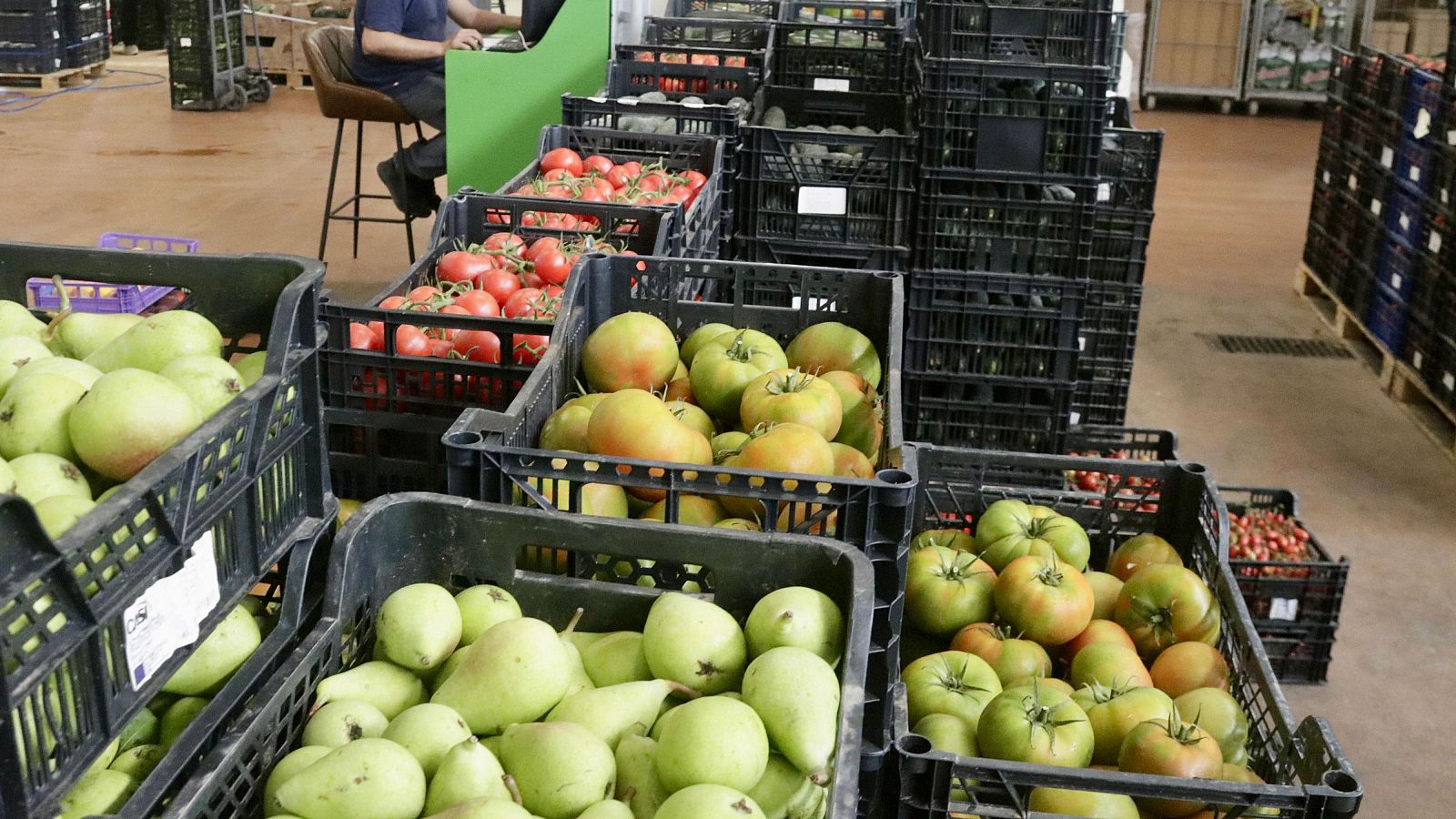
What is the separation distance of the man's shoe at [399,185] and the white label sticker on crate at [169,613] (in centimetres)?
459

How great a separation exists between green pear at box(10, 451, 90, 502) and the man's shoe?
15.0ft

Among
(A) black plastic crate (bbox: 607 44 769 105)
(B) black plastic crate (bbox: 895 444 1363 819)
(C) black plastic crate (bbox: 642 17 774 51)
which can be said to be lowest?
(B) black plastic crate (bbox: 895 444 1363 819)

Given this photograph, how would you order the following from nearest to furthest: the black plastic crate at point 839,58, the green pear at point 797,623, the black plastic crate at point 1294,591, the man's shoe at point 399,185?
the green pear at point 797,623 < the black plastic crate at point 1294,591 < the black plastic crate at point 839,58 < the man's shoe at point 399,185

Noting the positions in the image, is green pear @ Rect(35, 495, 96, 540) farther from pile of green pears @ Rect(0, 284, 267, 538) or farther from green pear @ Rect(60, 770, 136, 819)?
green pear @ Rect(60, 770, 136, 819)

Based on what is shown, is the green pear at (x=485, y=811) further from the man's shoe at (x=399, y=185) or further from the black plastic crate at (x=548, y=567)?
the man's shoe at (x=399, y=185)

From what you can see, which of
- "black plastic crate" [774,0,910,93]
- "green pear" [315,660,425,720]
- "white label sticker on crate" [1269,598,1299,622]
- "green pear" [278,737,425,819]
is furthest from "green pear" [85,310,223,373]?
"black plastic crate" [774,0,910,93]

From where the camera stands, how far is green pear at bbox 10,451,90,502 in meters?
1.20

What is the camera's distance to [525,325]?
2.16 meters

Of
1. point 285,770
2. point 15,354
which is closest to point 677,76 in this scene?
point 15,354

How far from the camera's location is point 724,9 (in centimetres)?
662

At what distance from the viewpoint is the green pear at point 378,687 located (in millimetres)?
1286

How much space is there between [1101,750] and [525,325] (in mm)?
1083

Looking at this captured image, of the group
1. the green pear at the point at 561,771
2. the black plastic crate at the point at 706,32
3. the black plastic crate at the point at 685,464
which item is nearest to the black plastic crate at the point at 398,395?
the black plastic crate at the point at 685,464

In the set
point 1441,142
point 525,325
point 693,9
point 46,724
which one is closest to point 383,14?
point 693,9
